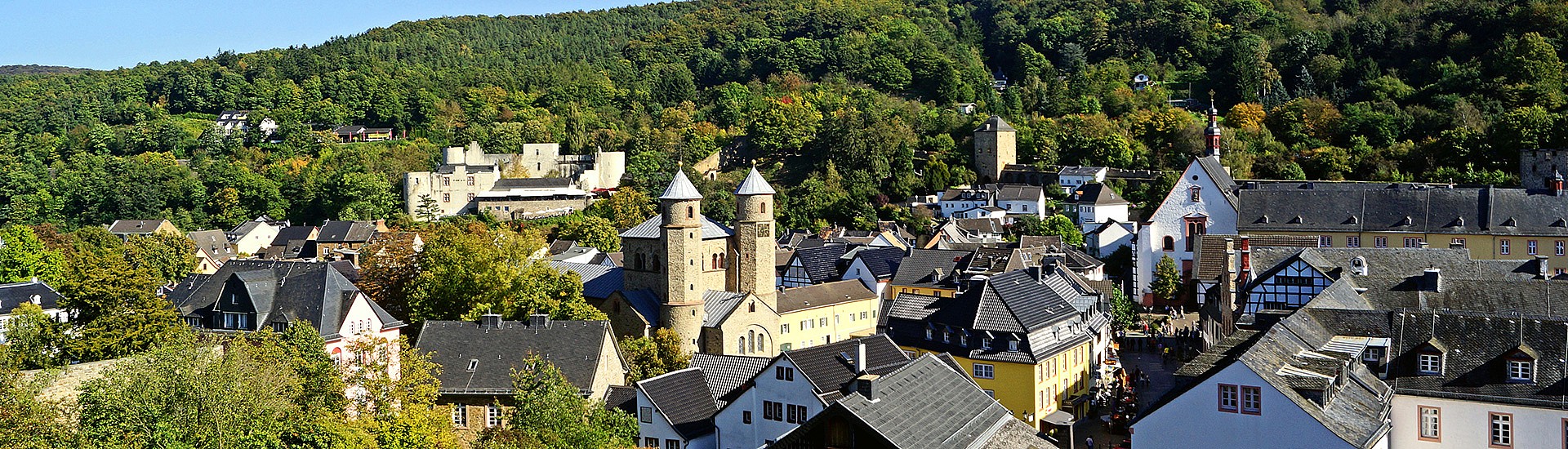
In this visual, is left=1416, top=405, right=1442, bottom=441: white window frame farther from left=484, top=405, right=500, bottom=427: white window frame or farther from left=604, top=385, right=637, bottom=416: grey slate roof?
left=484, top=405, right=500, bottom=427: white window frame

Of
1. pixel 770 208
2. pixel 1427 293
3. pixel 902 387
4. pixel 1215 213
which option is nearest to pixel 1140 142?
pixel 1215 213

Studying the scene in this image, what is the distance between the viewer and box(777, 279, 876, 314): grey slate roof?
A: 151 ft

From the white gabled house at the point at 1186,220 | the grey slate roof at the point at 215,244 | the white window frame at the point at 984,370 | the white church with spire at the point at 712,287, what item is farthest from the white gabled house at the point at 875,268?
the grey slate roof at the point at 215,244

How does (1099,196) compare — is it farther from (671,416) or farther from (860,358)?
(860,358)

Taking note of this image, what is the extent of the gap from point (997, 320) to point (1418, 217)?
23755mm

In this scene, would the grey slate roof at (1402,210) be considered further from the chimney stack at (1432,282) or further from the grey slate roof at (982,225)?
the chimney stack at (1432,282)

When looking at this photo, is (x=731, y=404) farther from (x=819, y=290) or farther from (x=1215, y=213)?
(x=1215, y=213)

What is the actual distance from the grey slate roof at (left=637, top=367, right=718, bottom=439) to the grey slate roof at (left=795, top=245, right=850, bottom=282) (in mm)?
24568

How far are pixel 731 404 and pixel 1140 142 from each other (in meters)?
56.2

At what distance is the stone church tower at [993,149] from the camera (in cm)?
8169

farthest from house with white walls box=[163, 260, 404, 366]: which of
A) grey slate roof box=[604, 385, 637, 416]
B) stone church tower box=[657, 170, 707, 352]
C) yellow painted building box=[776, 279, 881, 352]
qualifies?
yellow painted building box=[776, 279, 881, 352]

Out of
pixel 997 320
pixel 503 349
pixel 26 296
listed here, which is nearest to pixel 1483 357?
pixel 997 320

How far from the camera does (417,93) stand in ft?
359

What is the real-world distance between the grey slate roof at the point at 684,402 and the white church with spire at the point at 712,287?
8778 millimetres
